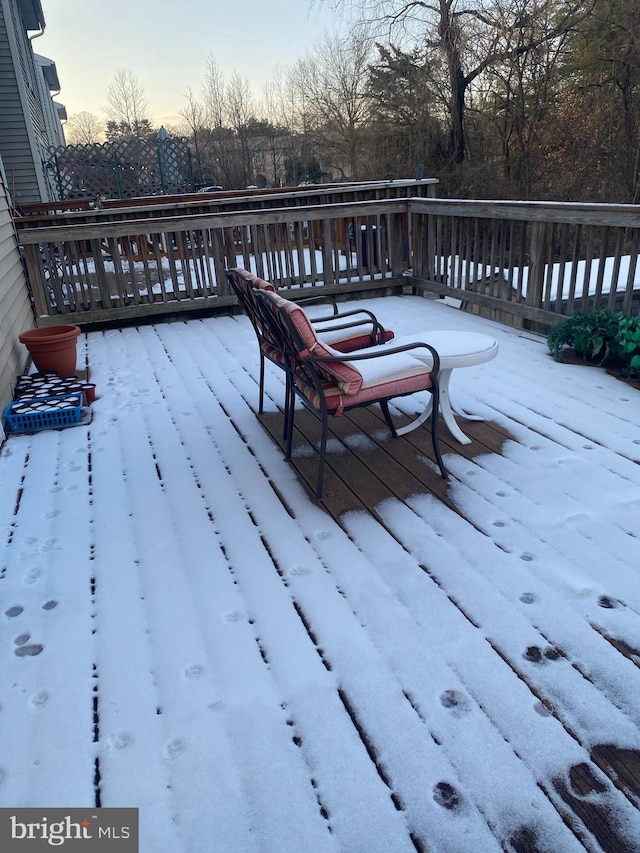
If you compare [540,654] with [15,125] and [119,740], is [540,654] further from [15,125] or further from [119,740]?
[15,125]

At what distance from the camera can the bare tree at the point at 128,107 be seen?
26.4m

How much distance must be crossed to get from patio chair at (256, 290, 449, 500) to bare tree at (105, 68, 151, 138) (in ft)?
90.6

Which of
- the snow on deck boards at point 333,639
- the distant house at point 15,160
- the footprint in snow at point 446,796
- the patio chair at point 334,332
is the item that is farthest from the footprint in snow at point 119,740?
the distant house at point 15,160

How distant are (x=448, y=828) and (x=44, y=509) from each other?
85.1 inches

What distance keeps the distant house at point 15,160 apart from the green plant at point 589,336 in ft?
12.0

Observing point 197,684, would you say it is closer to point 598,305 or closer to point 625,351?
point 625,351

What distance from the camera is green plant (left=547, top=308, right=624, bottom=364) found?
408 centimetres

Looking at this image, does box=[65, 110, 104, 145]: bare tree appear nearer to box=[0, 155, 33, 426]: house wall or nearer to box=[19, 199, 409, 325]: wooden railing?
box=[19, 199, 409, 325]: wooden railing

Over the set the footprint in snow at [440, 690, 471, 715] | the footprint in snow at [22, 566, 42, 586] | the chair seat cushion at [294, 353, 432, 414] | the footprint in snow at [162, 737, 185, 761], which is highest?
the chair seat cushion at [294, 353, 432, 414]

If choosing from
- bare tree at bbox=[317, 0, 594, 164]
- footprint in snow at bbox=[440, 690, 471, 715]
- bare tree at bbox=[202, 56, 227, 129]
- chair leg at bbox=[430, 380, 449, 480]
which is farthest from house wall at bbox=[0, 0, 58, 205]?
bare tree at bbox=[202, 56, 227, 129]

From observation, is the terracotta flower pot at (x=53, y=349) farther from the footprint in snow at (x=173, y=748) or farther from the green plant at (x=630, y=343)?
the green plant at (x=630, y=343)

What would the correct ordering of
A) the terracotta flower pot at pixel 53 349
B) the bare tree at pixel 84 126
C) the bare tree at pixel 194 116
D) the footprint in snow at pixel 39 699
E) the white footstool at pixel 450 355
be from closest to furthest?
the footprint in snow at pixel 39 699
the white footstool at pixel 450 355
the terracotta flower pot at pixel 53 349
the bare tree at pixel 194 116
the bare tree at pixel 84 126

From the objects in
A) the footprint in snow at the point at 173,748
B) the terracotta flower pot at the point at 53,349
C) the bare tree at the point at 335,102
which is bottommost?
the footprint in snow at the point at 173,748

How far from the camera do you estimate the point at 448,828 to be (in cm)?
135
